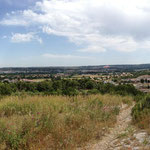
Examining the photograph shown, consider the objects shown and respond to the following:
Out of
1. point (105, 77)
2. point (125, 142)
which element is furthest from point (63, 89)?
point (105, 77)

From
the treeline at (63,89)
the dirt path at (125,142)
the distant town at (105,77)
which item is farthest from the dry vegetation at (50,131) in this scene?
the distant town at (105,77)

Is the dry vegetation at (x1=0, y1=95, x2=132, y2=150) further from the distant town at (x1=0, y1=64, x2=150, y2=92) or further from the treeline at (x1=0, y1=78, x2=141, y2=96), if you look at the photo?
the distant town at (x1=0, y1=64, x2=150, y2=92)

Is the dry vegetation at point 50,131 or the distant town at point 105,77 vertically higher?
the dry vegetation at point 50,131

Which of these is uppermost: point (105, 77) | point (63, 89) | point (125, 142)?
point (125, 142)

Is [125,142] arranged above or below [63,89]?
above

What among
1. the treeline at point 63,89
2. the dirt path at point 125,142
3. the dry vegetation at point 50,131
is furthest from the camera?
the treeline at point 63,89

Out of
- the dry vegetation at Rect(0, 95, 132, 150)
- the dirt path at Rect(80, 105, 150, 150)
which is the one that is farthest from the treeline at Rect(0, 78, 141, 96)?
the dirt path at Rect(80, 105, 150, 150)

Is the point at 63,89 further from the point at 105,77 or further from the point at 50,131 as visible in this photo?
the point at 105,77

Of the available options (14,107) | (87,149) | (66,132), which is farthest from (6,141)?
(14,107)

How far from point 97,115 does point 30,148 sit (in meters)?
2.94

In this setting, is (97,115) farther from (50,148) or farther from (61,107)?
(50,148)

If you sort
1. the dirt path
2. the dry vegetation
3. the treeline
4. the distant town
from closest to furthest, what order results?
the dirt path
the dry vegetation
the treeline
the distant town

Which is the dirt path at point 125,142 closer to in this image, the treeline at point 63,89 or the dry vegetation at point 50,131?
the dry vegetation at point 50,131

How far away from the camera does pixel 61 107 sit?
265 inches
